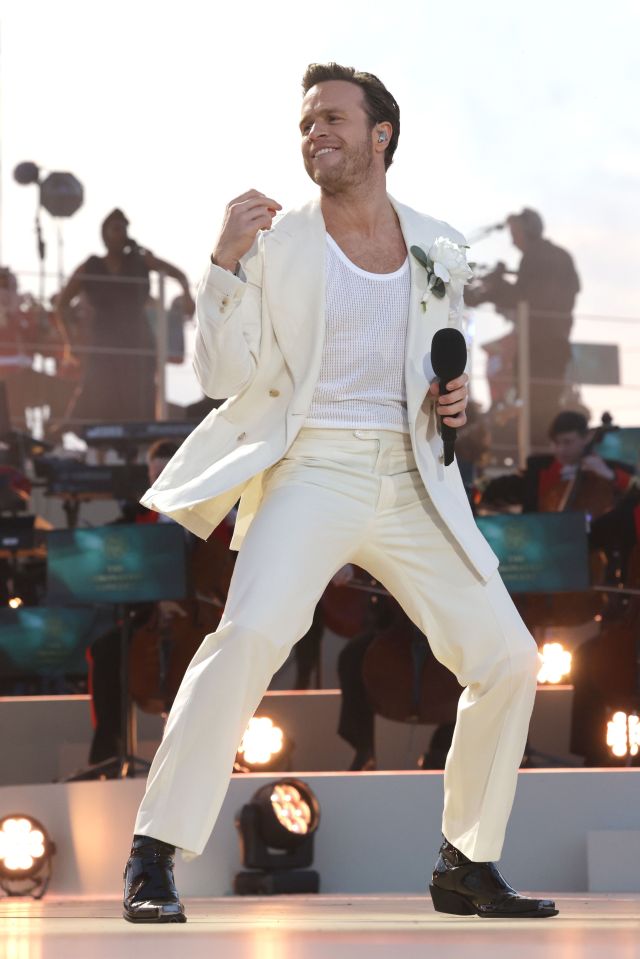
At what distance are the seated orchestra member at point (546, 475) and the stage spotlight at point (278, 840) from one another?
187 centimetres

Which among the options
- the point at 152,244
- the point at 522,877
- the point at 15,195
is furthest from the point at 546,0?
the point at 522,877

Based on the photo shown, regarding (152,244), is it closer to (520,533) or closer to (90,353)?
(90,353)

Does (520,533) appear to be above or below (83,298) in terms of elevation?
below

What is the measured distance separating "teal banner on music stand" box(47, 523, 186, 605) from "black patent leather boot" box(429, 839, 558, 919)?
208 centimetres

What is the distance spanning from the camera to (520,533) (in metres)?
4.88

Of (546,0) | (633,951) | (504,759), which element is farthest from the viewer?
(546,0)

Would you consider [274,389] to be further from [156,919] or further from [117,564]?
[117,564]

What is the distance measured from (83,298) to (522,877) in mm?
3875

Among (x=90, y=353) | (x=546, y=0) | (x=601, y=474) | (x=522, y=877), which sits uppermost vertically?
(x=546, y=0)

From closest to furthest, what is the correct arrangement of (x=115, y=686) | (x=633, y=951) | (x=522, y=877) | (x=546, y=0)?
(x=633, y=951), (x=522, y=877), (x=115, y=686), (x=546, y=0)

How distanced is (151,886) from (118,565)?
230 cm

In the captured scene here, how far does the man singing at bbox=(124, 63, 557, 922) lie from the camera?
9.05ft

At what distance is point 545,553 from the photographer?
484 cm

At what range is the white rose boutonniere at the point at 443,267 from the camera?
2.99m
